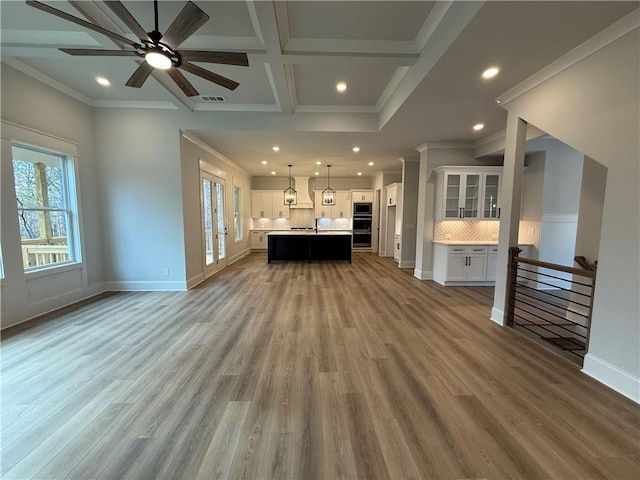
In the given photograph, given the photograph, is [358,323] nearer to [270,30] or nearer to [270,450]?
[270,450]

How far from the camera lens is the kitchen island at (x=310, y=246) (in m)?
8.09

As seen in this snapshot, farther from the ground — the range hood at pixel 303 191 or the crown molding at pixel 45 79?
the crown molding at pixel 45 79

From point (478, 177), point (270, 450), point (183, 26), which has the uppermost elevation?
point (183, 26)

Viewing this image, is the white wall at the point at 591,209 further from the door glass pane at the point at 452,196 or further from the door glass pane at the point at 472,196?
the door glass pane at the point at 452,196

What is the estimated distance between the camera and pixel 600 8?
200 centimetres

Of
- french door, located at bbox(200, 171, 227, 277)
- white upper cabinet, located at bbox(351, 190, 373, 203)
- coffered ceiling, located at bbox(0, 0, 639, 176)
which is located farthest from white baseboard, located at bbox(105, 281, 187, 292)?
white upper cabinet, located at bbox(351, 190, 373, 203)

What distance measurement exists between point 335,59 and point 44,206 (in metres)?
4.69

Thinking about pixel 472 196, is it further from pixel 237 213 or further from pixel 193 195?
pixel 237 213

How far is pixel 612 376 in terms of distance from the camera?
2232 millimetres

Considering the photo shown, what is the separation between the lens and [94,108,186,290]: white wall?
474cm

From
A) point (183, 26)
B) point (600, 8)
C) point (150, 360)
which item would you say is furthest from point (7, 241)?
point (600, 8)

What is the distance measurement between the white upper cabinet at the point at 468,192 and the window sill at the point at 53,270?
7.02m

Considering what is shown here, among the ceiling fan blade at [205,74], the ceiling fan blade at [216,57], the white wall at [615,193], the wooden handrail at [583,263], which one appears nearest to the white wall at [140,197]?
the ceiling fan blade at [205,74]

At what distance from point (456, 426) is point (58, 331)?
445 centimetres
